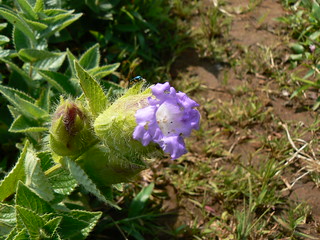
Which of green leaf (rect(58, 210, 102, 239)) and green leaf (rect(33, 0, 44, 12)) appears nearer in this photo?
green leaf (rect(58, 210, 102, 239))

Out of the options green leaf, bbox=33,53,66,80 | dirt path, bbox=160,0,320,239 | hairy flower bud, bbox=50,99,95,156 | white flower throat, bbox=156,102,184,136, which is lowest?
dirt path, bbox=160,0,320,239

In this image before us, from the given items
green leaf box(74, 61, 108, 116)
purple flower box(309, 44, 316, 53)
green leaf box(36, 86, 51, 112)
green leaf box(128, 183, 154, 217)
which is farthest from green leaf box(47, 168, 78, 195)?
purple flower box(309, 44, 316, 53)

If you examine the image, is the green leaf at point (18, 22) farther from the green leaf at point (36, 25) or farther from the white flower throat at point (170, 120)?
the white flower throat at point (170, 120)

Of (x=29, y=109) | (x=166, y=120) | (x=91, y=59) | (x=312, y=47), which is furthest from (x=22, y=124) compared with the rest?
(x=312, y=47)

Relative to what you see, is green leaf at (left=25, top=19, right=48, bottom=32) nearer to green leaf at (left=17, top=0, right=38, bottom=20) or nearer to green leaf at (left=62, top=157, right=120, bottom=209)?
green leaf at (left=17, top=0, right=38, bottom=20)

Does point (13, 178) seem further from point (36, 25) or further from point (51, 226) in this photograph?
point (36, 25)

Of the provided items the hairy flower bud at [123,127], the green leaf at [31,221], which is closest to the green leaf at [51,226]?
the green leaf at [31,221]
